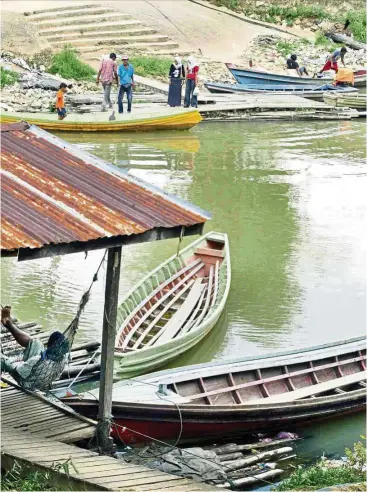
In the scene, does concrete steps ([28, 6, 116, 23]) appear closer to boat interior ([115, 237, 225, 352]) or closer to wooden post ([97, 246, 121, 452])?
boat interior ([115, 237, 225, 352])

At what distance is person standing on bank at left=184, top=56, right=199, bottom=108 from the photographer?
26600 mm

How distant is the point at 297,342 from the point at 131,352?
2958 mm

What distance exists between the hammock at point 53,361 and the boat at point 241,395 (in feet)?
1.04

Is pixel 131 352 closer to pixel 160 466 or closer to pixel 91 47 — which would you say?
pixel 160 466

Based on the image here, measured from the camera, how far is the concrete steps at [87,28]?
33000 millimetres

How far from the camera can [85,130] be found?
2527cm

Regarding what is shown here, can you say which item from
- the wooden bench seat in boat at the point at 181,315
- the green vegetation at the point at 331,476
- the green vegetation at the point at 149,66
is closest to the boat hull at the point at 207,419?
the green vegetation at the point at 331,476

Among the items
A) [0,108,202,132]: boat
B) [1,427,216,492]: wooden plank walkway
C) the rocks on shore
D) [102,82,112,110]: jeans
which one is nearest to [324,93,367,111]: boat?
the rocks on shore

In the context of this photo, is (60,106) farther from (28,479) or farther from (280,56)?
(28,479)

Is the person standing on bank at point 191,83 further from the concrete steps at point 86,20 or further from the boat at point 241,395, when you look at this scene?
the boat at point 241,395

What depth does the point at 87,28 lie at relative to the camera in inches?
1332

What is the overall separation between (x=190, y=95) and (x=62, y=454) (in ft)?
64.9

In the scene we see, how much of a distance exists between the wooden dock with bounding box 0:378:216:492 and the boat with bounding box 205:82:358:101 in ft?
74.0

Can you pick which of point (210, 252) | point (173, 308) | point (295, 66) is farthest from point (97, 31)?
point (173, 308)
